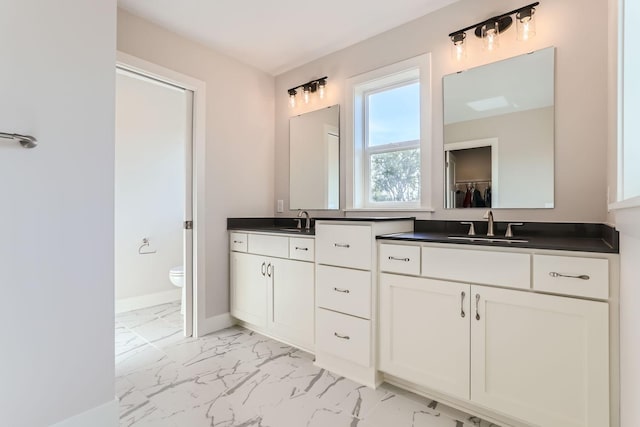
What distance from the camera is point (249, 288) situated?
2729 millimetres

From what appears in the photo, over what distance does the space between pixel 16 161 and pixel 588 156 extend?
2.77 m

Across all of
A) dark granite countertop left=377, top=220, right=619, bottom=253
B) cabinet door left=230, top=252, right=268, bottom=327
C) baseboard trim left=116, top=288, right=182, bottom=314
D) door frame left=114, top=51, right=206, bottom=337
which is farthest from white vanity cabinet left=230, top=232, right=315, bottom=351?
baseboard trim left=116, top=288, right=182, bottom=314

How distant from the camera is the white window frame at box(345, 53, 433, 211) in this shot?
2.29 m

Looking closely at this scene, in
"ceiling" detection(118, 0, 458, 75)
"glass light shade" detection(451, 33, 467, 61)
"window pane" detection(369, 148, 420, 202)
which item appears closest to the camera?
"glass light shade" detection(451, 33, 467, 61)

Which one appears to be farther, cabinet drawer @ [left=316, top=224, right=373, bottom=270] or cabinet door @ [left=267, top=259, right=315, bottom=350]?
cabinet door @ [left=267, top=259, right=315, bottom=350]

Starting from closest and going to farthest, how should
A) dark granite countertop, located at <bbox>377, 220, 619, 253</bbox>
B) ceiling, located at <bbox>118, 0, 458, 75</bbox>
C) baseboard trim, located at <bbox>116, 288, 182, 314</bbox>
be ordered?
dark granite countertop, located at <bbox>377, 220, 619, 253</bbox>
ceiling, located at <bbox>118, 0, 458, 75</bbox>
baseboard trim, located at <bbox>116, 288, 182, 314</bbox>

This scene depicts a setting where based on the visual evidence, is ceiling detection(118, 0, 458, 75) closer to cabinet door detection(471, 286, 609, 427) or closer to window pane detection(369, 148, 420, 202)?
window pane detection(369, 148, 420, 202)

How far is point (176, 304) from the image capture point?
372cm

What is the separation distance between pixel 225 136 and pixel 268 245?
43.7 inches

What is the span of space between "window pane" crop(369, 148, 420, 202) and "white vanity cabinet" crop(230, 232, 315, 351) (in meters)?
0.77

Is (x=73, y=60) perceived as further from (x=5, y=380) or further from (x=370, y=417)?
(x=370, y=417)

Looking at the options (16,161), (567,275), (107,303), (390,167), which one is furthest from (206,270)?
(567,275)

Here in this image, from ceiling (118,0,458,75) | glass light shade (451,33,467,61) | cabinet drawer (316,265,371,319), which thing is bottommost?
cabinet drawer (316,265,371,319)

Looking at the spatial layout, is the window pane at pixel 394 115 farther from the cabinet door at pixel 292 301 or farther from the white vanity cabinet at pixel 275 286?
the cabinet door at pixel 292 301
